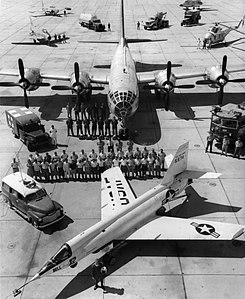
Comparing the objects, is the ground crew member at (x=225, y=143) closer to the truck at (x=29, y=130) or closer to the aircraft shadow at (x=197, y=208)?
the aircraft shadow at (x=197, y=208)

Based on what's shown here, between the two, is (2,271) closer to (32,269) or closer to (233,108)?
(32,269)

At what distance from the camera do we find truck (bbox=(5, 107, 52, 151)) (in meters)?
21.8

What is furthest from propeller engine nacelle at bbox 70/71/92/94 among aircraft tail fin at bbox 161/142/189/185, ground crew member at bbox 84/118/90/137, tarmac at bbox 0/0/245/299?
aircraft tail fin at bbox 161/142/189/185

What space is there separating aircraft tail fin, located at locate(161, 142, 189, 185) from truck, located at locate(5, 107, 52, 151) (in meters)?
9.66

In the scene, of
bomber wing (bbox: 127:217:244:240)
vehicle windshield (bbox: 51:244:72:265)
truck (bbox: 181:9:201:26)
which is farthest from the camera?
truck (bbox: 181:9:201:26)

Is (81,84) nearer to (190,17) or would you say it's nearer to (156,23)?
(156,23)

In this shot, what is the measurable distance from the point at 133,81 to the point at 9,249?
14.4m

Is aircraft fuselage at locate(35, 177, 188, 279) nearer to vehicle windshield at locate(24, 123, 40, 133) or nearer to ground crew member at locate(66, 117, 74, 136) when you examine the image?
ground crew member at locate(66, 117, 74, 136)

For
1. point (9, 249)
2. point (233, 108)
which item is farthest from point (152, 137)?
point (9, 249)

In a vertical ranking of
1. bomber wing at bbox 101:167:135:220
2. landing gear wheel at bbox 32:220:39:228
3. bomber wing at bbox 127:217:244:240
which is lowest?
landing gear wheel at bbox 32:220:39:228

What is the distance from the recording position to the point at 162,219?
14.8 meters

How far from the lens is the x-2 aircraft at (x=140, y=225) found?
41.3 ft

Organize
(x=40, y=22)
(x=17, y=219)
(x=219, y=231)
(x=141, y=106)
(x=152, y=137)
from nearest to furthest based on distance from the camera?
(x=219, y=231), (x=17, y=219), (x=152, y=137), (x=141, y=106), (x=40, y=22)

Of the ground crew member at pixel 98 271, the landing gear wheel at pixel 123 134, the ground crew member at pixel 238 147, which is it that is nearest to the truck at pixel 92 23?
the landing gear wheel at pixel 123 134
